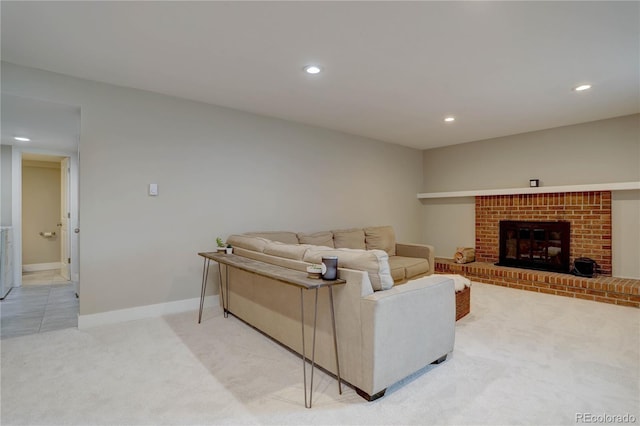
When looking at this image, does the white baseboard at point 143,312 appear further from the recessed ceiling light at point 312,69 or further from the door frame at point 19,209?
the recessed ceiling light at point 312,69

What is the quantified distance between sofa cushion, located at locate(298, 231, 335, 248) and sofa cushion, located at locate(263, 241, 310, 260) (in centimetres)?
131

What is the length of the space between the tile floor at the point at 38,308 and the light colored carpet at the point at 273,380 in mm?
322

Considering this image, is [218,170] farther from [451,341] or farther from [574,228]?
[574,228]

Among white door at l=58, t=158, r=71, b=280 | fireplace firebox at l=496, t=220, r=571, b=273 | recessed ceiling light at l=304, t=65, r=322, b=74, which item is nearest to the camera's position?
recessed ceiling light at l=304, t=65, r=322, b=74

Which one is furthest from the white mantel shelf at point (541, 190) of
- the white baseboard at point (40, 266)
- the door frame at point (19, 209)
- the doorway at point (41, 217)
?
the white baseboard at point (40, 266)

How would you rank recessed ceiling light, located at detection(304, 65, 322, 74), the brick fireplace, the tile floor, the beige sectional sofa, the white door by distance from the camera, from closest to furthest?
the beige sectional sofa < recessed ceiling light, located at detection(304, 65, 322, 74) < the tile floor < the brick fireplace < the white door

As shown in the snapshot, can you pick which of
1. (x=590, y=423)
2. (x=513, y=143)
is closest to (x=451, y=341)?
(x=590, y=423)

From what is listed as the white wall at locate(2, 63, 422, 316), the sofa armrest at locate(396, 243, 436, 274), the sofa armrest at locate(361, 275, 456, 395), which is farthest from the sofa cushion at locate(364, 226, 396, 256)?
the sofa armrest at locate(361, 275, 456, 395)

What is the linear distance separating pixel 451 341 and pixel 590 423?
87 centimetres

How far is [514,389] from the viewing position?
6.81ft

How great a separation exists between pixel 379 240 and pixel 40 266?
21.1ft

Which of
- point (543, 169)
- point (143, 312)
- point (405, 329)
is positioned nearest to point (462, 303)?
point (405, 329)

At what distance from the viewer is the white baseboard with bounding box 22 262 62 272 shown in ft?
20.4

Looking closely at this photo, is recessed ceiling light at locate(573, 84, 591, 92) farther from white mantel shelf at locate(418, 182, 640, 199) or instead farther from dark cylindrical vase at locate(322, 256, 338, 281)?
dark cylindrical vase at locate(322, 256, 338, 281)
